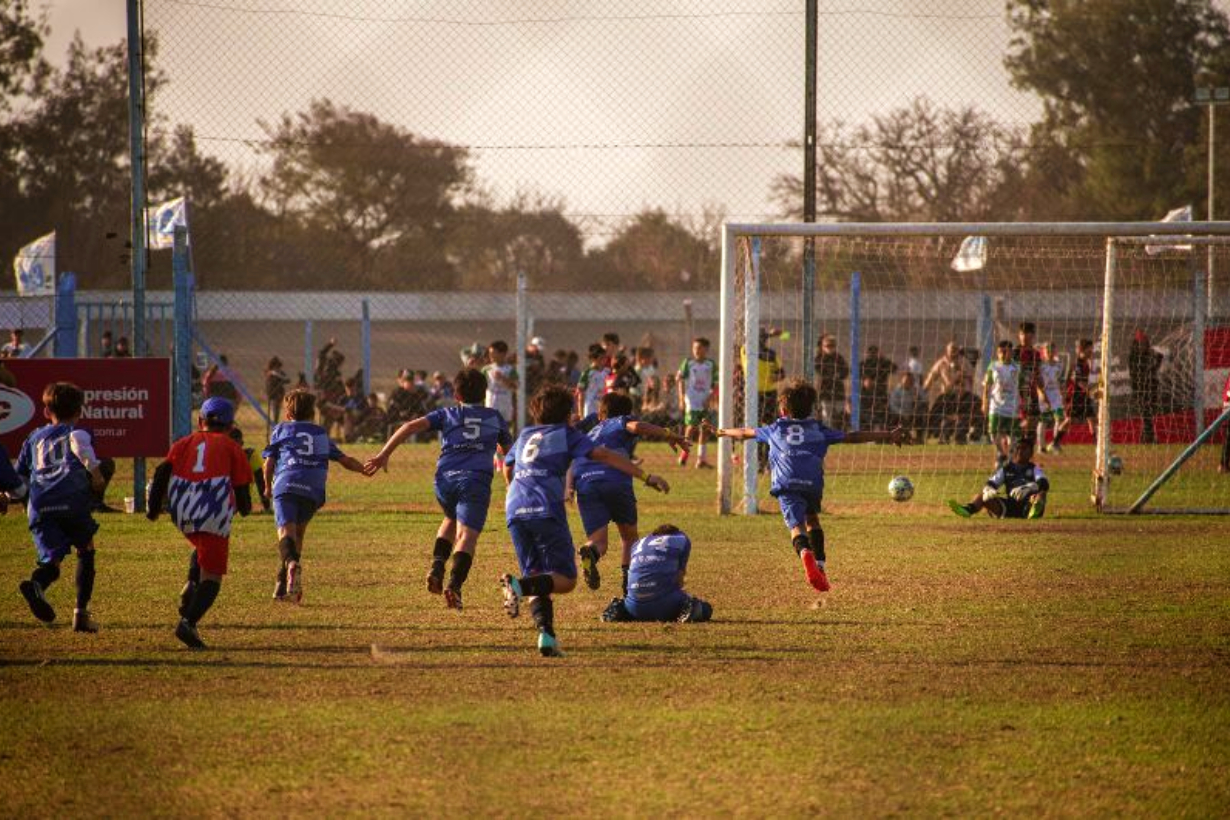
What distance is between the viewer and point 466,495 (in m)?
10.2

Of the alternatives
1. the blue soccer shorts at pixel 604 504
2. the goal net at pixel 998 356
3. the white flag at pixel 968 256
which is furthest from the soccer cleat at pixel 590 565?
the white flag at pixel 968 256

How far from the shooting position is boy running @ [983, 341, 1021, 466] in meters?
21.5

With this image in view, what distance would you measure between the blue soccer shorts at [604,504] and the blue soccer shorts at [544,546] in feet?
6.83

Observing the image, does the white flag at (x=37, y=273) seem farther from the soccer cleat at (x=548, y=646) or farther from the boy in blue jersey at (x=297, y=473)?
the soccer cleat at (x=548, y=646)

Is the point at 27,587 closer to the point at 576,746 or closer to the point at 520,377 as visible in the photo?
the point at 576,746

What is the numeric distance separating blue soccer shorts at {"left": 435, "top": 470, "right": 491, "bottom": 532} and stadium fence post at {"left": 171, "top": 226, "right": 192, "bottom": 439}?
7110mm

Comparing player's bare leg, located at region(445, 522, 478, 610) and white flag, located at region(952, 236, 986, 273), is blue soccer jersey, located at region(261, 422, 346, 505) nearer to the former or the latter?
player's bare leg, located at region(445, 522, 478, 610)

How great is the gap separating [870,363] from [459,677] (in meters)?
20.9

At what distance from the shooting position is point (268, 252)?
4706cm

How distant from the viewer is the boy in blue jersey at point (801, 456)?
1119 centimetres

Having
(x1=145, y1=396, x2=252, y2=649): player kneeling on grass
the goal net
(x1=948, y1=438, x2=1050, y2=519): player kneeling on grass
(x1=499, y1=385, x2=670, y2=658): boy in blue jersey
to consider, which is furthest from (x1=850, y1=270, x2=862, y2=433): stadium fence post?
(x1=145, y1=396, x2=252, y2=649): player kneeling on grass

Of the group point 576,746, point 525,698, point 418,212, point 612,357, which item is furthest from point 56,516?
point 418,212

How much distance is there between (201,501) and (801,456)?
4.42 meters

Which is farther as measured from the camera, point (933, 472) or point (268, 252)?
point (268, 252)
